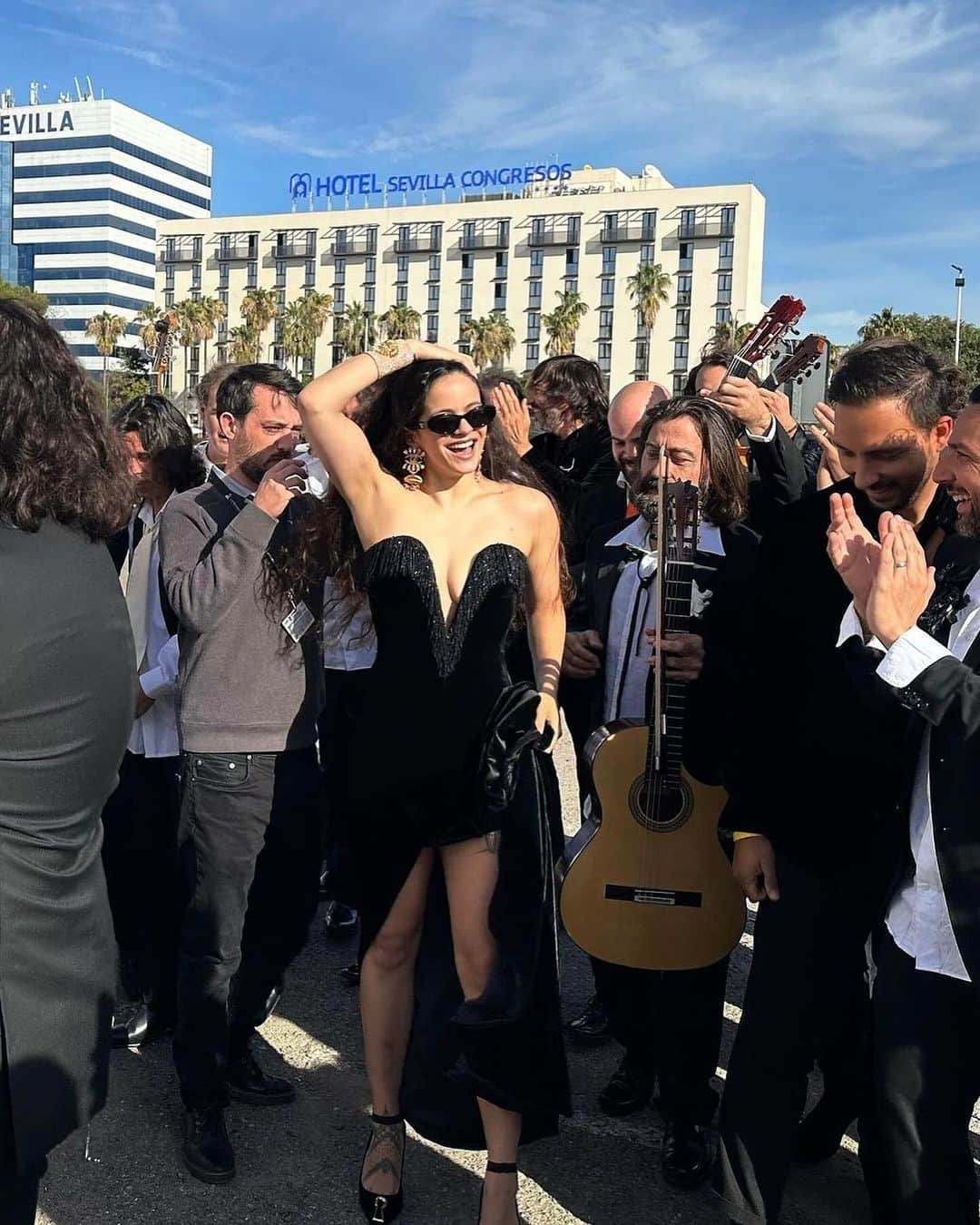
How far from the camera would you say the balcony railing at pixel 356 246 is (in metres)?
91.1

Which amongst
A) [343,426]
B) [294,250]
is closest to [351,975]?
[343,426]

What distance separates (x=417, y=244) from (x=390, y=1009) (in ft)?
301

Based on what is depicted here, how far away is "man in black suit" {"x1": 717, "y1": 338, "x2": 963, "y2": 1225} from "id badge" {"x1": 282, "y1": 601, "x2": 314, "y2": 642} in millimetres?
1359

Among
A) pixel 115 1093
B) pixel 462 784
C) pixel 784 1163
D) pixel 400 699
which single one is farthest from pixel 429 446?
pixel 115 1093

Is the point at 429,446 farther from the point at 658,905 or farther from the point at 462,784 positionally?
the point at 658,905

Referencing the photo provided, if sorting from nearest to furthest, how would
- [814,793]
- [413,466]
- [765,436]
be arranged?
[814,793], [413,466], [765,436]

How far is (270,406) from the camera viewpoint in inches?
151

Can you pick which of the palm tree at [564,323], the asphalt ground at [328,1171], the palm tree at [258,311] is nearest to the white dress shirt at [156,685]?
the asphalt ground at [328,1171]

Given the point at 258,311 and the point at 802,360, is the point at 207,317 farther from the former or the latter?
the point at 802,360

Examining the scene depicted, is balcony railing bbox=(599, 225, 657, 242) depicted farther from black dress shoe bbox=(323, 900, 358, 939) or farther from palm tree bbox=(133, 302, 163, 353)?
black dress shoe bbox=(323, 900, 358, 939)

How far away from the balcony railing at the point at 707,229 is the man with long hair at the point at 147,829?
274 feet

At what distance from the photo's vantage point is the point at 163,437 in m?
4.57

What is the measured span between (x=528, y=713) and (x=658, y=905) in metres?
0.81

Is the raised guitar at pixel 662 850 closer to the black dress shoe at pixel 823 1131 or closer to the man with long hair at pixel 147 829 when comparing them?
the black dress shoe at pixel 823 1131
